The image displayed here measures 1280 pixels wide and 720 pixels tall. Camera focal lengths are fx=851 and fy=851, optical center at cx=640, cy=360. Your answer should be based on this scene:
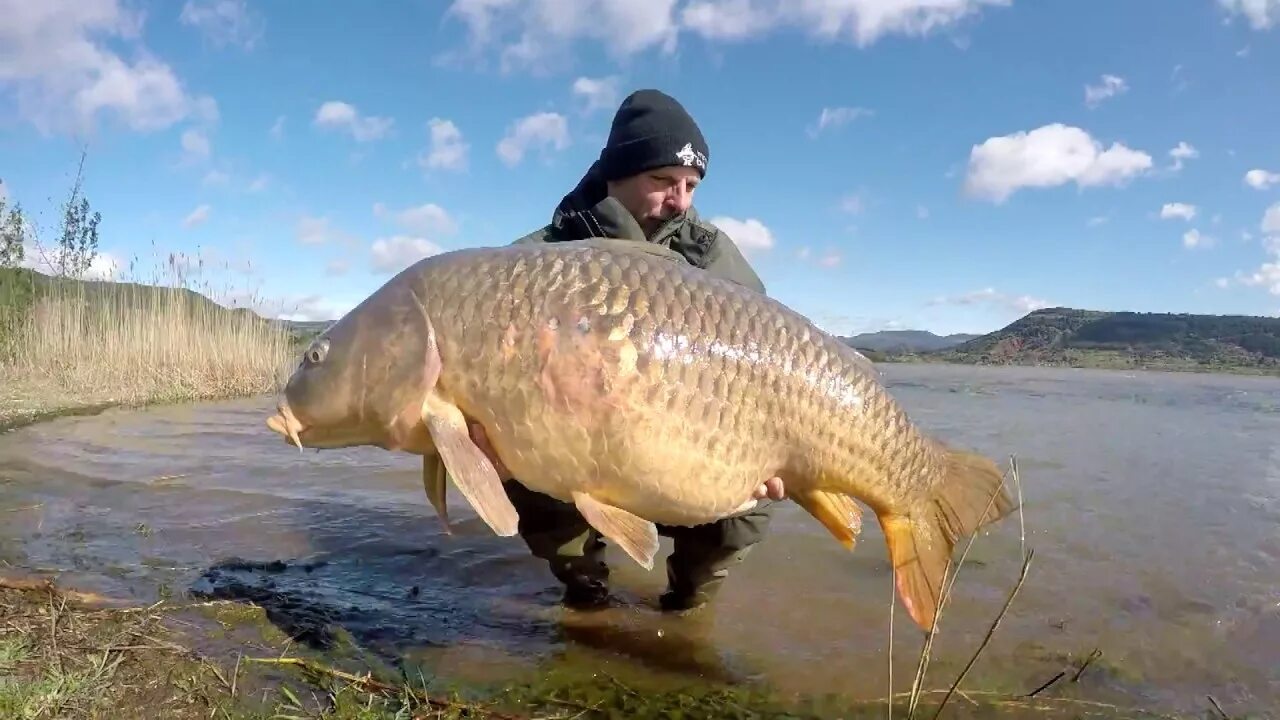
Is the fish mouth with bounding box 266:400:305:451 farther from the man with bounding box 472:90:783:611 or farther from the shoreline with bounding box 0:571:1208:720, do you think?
the man with bounding box 472:90:783:611

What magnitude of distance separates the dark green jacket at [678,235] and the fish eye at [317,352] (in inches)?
36.2

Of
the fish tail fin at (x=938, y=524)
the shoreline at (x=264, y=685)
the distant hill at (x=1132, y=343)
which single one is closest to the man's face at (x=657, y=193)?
the fish tail fin at (x=938, y=524)

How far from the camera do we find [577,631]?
2812 mm

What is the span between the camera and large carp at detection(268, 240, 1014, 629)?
6.59ft

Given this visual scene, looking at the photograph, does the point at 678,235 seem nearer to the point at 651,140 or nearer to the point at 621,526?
the point at 651,140

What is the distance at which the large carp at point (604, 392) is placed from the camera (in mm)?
2010

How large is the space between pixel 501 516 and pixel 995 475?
55.2 inches

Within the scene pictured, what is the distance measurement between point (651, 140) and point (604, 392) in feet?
4.37

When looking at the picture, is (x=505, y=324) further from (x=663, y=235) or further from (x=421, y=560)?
(x=421, y=560)

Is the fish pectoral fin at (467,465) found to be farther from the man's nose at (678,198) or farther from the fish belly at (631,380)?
the man's nose at (678,198)

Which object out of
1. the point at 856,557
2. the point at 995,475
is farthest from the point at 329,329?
the point at 856,557

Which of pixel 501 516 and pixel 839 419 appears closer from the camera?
pixel 501 516

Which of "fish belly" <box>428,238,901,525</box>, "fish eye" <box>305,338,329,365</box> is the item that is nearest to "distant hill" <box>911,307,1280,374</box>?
"fish belly" <box>428,238,901,525</box>

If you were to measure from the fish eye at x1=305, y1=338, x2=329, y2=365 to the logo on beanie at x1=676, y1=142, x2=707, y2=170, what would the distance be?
1447 mm
